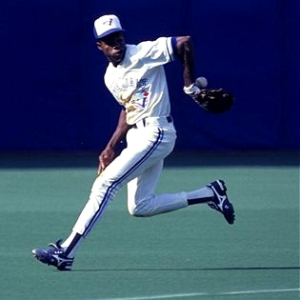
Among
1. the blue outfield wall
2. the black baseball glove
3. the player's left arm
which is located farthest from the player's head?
the blue outfield wall

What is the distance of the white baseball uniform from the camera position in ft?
28.4

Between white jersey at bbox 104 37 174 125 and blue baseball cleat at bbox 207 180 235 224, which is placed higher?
white jersey at bbox 104 37 174 125

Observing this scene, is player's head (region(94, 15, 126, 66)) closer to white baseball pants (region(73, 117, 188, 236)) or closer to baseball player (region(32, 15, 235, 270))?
baseball player (region(32, 15, 235, 270))

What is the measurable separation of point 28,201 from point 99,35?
4.05 meters

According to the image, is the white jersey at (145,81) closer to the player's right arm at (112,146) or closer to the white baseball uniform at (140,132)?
the white baseball uniform at (140,132)

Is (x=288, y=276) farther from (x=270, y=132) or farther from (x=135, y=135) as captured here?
(x=270, y=132)

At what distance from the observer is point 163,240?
32.8 feet

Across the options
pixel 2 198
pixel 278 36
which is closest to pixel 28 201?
pixel 2 198

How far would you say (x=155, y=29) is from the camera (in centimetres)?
1673

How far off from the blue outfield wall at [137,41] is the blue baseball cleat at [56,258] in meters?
8.23

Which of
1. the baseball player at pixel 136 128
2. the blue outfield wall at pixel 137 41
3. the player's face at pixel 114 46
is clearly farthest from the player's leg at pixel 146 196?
the blue outfield wall at pixel 137 41

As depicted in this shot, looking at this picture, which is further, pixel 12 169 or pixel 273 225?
pixel 12 169

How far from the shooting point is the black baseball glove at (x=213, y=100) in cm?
867

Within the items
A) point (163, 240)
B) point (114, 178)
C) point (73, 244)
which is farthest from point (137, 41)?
point (73, 244)
